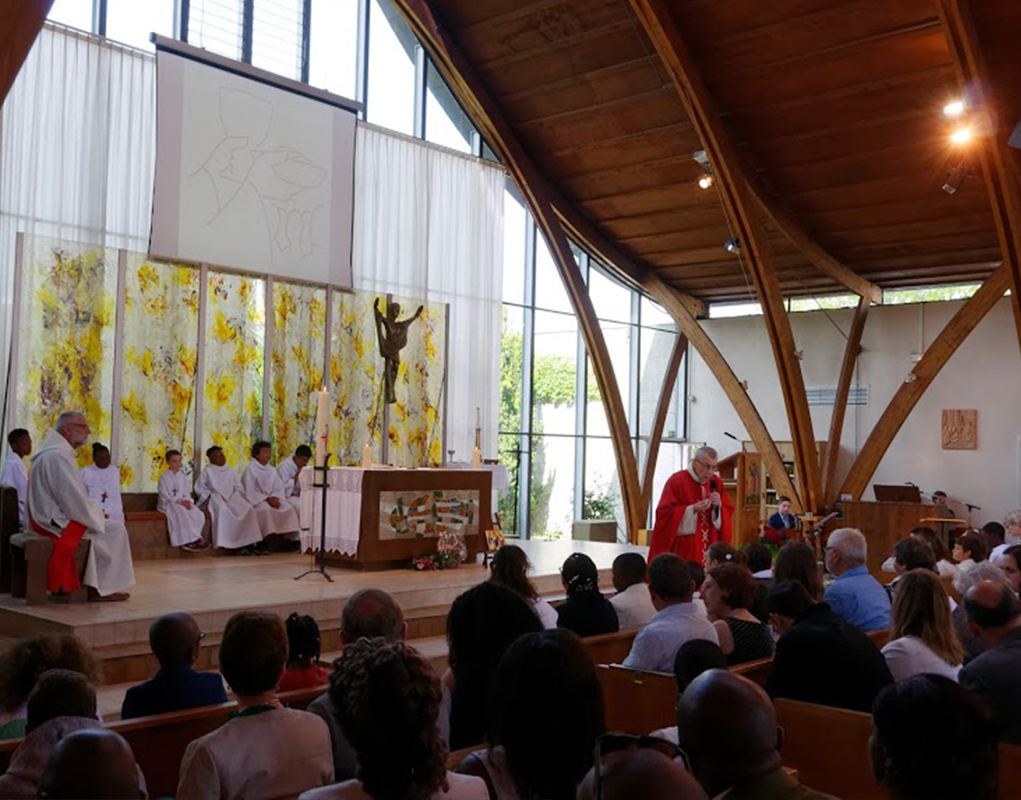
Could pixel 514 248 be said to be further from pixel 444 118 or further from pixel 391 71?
pixel 391 71

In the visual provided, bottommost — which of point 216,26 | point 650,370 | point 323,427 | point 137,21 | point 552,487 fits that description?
point 552,487

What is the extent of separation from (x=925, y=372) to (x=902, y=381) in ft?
9.14

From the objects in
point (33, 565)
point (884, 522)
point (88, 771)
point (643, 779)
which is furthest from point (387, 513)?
point (884, 522)

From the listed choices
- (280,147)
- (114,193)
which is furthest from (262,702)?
(280,147)

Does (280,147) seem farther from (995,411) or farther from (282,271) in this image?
(995,411)

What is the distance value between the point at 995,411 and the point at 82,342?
12284 millimetres

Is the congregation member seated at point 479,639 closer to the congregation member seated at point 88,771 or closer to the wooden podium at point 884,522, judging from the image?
the congregation member seated at point 88,771

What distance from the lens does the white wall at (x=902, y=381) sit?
1482 centimetres

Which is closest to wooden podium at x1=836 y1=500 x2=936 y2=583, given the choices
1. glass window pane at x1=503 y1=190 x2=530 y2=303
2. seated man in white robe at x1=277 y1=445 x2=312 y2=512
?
glass window pane at x1=503 y1=190 x2=530 y2=303

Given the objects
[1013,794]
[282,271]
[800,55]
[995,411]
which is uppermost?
[800,55]

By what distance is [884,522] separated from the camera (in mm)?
12547

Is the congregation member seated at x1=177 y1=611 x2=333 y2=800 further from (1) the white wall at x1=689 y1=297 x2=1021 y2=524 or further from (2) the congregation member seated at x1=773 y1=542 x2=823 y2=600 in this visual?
(1) the white wall at x1=689 y1=297 x2=1021 y2=524

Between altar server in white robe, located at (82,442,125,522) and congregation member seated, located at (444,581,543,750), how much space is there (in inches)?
257

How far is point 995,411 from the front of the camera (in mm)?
14867
